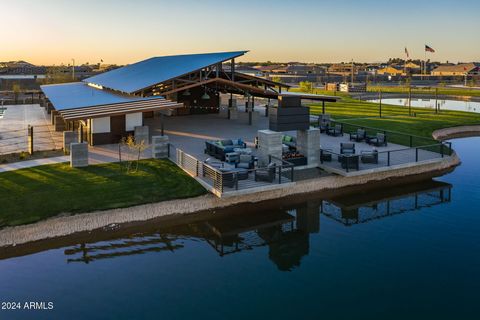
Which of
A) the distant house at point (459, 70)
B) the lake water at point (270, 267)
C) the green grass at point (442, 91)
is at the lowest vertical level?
the lake water at point (270, 267)

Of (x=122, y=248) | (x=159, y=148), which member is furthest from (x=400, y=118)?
(x=122, y=248)

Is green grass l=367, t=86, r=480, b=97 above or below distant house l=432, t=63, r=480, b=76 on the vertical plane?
below

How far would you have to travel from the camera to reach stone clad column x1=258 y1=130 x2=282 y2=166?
23.0 metres

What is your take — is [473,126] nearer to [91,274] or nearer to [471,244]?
[471,244]

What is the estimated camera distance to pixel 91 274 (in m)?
14.4

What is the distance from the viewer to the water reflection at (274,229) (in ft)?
53.3

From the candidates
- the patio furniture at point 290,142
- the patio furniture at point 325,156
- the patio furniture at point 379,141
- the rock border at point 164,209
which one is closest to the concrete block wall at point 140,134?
the patio furniture at point 290,142

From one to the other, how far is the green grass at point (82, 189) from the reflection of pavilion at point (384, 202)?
7.06m

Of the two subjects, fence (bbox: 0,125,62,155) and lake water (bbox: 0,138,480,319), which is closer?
lake water (bbox: 0,138,480,319)

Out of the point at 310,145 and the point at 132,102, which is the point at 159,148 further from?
the point at 310,145

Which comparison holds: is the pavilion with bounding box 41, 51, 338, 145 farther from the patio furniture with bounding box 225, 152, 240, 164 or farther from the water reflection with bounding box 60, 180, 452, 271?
the water reflection with bounding box 60, 180, 452, 271

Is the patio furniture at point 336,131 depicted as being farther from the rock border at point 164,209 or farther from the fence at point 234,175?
the fence at point 234,175

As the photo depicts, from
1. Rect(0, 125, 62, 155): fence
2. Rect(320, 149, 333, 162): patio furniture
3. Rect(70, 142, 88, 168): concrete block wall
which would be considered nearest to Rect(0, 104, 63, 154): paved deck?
Rect(0, 125, 62, 155): fence

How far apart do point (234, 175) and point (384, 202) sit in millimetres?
8550
